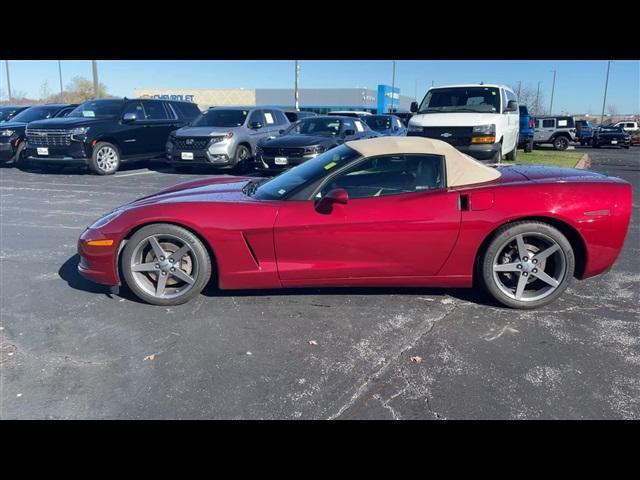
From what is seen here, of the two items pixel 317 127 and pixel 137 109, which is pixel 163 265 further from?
pixel 137 109

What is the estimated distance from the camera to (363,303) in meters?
3.94

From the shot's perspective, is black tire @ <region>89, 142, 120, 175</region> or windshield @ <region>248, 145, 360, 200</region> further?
black tire @ <region>89, 142, 120, 175</region>

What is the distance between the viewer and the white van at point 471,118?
388 inches

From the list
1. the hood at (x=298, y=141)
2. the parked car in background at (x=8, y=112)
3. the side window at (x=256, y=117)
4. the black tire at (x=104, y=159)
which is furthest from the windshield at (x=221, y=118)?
the parked car in background at (x=8, y=112)

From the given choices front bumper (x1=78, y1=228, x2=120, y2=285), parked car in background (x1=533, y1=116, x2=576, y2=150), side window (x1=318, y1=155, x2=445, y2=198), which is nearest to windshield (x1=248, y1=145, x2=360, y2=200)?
side window (x1=318, y1=155, x2=445, y2=198)

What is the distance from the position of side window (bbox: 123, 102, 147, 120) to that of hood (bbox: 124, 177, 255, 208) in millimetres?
8960

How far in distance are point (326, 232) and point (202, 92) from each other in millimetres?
70351

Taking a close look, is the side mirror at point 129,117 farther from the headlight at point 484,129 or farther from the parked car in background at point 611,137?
the parked car in background at point 611,137

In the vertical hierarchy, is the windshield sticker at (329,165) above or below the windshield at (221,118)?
below

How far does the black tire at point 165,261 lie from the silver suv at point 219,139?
8067 mm

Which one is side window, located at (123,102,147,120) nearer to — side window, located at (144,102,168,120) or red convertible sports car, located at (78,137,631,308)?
side window, located at (144,102,168,120)

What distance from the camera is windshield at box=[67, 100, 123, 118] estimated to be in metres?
12.3
